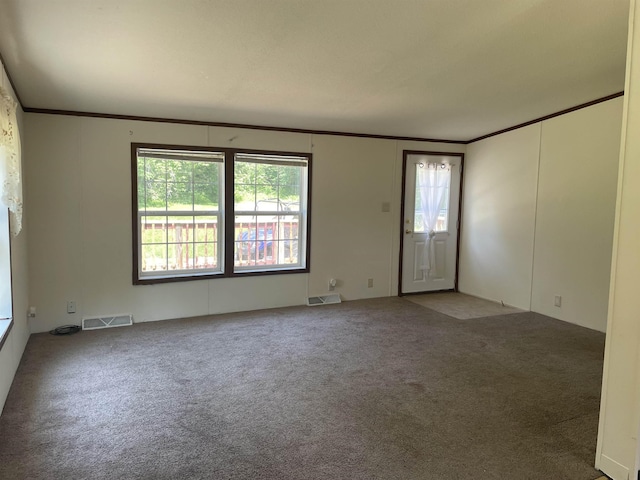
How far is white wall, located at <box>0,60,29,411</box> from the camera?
2566 millimetres

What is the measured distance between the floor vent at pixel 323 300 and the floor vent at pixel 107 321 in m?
2.01

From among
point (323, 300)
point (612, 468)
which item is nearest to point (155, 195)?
point (323, 300)

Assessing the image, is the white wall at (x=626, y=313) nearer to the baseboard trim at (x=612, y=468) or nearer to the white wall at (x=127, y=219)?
the baseboard trim at (x=612, y=468)

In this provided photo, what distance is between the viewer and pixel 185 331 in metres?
3.96

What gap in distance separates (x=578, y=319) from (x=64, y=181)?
211 inches

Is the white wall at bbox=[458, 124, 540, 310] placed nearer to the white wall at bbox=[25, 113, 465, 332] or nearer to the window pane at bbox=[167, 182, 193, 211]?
the white wall at bbox=[25, 113, 465, 332]

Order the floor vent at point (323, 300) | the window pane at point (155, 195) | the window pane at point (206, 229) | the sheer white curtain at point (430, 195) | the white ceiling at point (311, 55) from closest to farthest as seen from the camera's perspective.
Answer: the white ceiling at point (311, 55) → the window pane at point (155, 195) → the window pane at point (206, 229) → the floor vent at point (323, 300) → the sheer white curtain at point (430, 195)

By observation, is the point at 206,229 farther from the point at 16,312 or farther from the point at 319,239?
the point at 16,312

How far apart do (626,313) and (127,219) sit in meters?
4.12

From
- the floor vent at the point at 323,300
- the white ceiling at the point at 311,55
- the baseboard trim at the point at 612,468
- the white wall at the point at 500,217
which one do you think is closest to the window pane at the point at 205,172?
the white ceiling at the point at 311,55

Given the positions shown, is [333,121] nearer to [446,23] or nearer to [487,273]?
[446,23]

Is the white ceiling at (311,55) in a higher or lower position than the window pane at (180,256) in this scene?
higher

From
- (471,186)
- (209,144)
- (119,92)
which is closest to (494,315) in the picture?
(471,186)

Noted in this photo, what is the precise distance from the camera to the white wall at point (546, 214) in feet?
13.2
